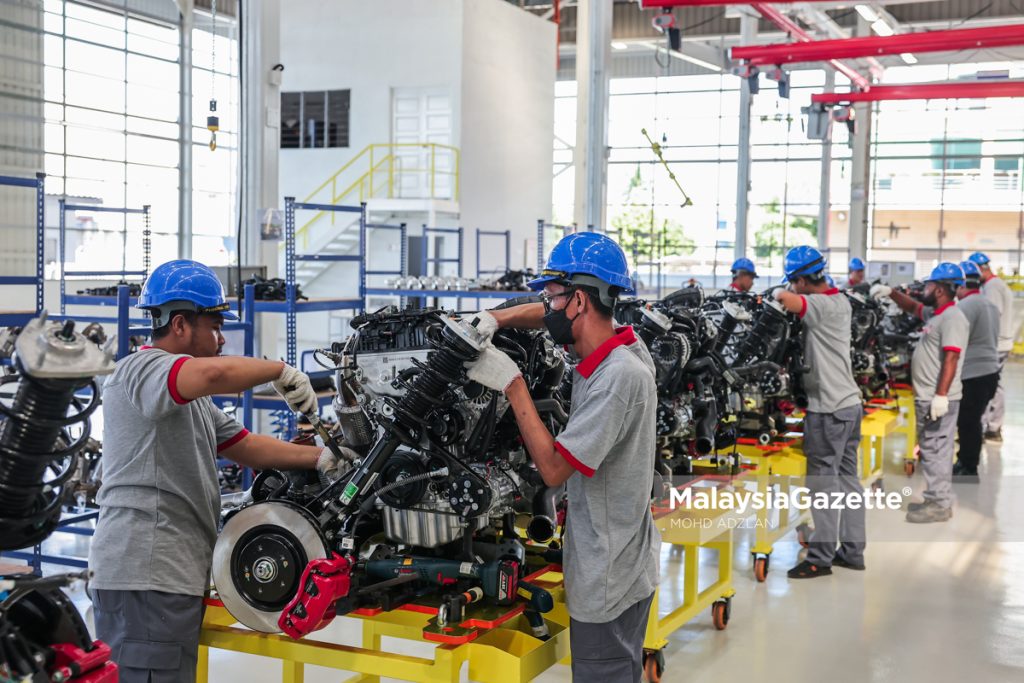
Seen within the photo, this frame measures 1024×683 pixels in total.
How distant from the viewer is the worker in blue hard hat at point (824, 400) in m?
6.91

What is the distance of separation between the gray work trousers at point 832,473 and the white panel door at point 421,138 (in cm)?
1205

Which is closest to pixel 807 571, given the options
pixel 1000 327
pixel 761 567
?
pixel 761 567

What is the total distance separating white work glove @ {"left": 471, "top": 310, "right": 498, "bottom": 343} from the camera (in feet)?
10.6

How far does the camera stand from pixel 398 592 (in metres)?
3.55

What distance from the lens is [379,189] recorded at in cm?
1881

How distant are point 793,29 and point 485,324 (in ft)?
47.4

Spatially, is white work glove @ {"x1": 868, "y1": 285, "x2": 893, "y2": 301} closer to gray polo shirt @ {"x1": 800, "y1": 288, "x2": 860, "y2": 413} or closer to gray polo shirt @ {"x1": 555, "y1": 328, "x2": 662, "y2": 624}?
gray polo shirt @ {"x1": 800, "y1": 288, "x2": 860, "y2": 413}

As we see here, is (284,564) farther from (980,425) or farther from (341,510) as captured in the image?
(980,425)

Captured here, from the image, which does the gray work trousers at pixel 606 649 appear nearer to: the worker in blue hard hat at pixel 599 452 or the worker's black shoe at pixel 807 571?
the worker in blue hard hat at pixel 599 452

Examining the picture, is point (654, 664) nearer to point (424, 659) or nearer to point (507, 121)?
point (424, 659)

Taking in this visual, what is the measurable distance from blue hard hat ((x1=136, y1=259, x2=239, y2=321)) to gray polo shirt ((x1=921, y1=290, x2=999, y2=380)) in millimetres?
8030

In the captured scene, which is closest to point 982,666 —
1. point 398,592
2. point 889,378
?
point 398,592

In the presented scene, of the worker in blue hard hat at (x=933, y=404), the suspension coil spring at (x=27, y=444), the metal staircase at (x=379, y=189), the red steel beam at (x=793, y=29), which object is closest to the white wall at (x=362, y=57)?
the metal staircase at (x=379, y=189)

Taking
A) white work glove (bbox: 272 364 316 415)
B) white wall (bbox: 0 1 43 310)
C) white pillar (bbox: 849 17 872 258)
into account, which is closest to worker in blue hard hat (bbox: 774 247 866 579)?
white work glove (bbox: 272 364 316 415)
